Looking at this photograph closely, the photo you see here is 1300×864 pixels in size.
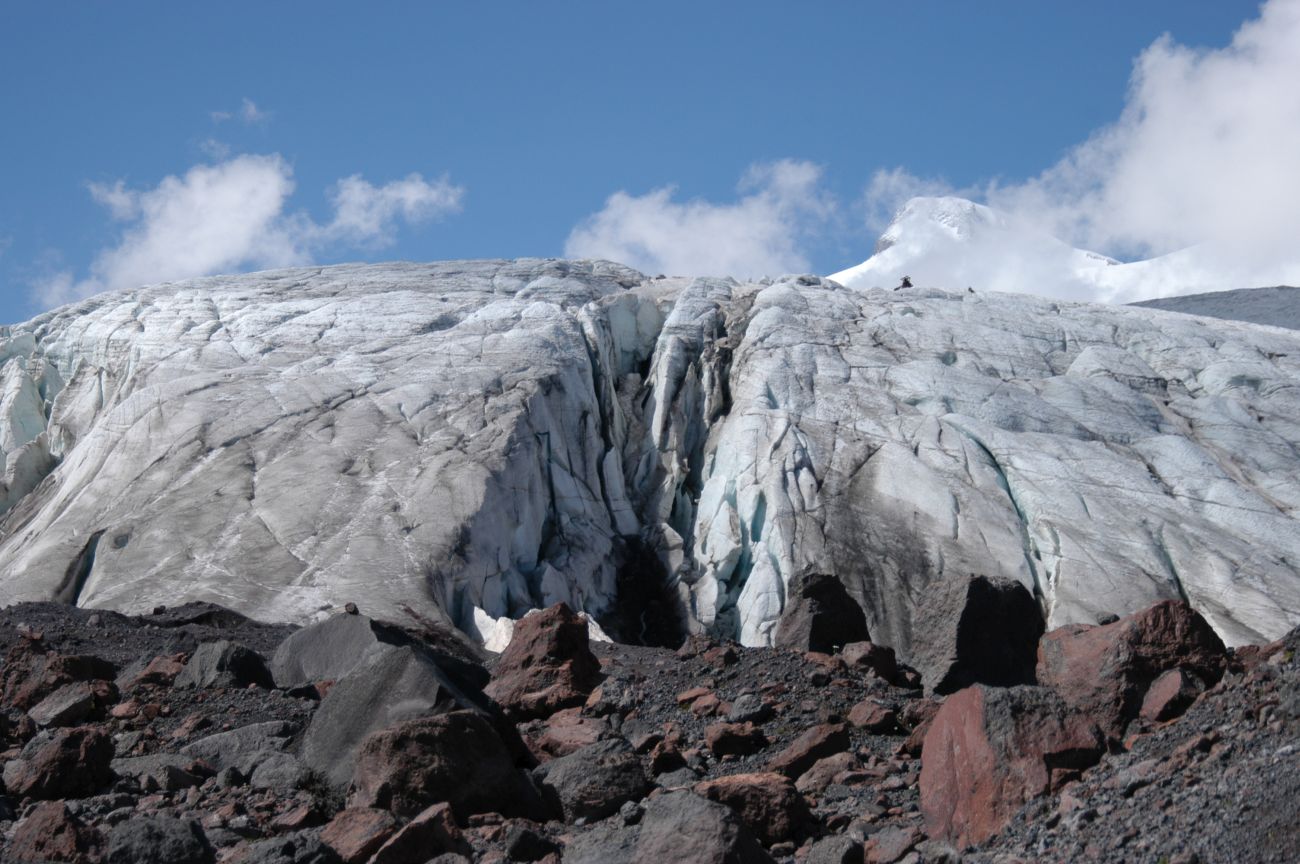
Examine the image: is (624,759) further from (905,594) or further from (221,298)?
(221,298)

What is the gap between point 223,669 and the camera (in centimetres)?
1288

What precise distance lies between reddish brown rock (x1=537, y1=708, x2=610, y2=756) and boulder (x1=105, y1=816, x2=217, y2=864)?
3042 millimetres

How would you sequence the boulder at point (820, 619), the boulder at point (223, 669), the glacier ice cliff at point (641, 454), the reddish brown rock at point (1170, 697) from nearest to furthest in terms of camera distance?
the reddish brown rock at point (1170, 697) < the boulder at point (223, 669) < the boulder at point (820, 619) < the glacier ice cliff at point (641, 454)

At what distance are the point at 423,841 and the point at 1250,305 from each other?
181 ft

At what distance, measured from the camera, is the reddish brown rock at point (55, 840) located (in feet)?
25.3

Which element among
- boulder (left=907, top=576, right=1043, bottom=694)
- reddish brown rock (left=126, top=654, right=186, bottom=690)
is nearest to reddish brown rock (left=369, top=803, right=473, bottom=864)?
reddish brown rock (left=126, top=654, right=186, bottom=690)

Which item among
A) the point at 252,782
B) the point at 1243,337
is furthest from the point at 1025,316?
the point at 252,782

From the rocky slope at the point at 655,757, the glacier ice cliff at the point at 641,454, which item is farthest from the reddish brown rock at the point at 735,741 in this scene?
the glacier ice cliff at the point at 641,454

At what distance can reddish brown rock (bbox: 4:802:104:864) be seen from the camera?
304 inches

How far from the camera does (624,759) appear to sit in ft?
30.5

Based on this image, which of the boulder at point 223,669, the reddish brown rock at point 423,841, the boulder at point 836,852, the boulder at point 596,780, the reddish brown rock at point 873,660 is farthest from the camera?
the boulder at point 223,669

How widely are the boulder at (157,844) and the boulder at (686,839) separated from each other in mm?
2405

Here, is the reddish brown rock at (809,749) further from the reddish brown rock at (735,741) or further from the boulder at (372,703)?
the boulder at (372,703)

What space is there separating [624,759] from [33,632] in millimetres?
9676
